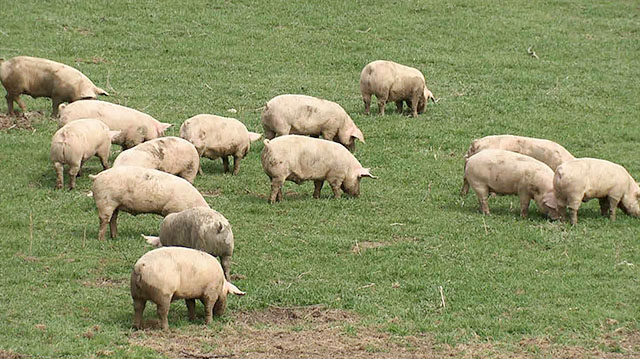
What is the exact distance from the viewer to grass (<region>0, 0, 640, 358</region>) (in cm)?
1175

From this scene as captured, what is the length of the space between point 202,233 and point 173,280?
1.56 m

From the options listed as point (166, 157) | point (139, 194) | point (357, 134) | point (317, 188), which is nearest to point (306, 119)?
point (357, 134)

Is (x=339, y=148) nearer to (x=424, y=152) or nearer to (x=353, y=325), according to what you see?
(x=424, y=152)

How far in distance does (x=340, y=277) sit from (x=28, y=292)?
3484mm

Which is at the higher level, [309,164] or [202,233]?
[202,233]

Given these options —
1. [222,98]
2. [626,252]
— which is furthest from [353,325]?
[222,98]

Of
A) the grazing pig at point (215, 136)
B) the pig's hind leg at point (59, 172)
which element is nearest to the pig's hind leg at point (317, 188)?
the grazing pig at point (215, 136)

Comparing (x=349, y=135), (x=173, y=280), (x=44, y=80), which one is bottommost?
(x=349, y=135)

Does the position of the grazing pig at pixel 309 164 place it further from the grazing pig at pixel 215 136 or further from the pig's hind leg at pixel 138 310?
the pig's hind leg at pixel 138 310

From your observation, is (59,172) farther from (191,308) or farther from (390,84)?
(390,84)

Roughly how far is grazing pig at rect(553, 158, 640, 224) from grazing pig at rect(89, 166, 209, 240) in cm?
505

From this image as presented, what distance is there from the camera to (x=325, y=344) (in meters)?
10.7

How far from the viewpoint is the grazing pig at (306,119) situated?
1814 centimetres

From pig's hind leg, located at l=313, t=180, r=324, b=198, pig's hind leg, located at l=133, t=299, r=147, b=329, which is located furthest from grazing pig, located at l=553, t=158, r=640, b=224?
pig's hind leg, located at l=133, t=299, r=147, b=329
